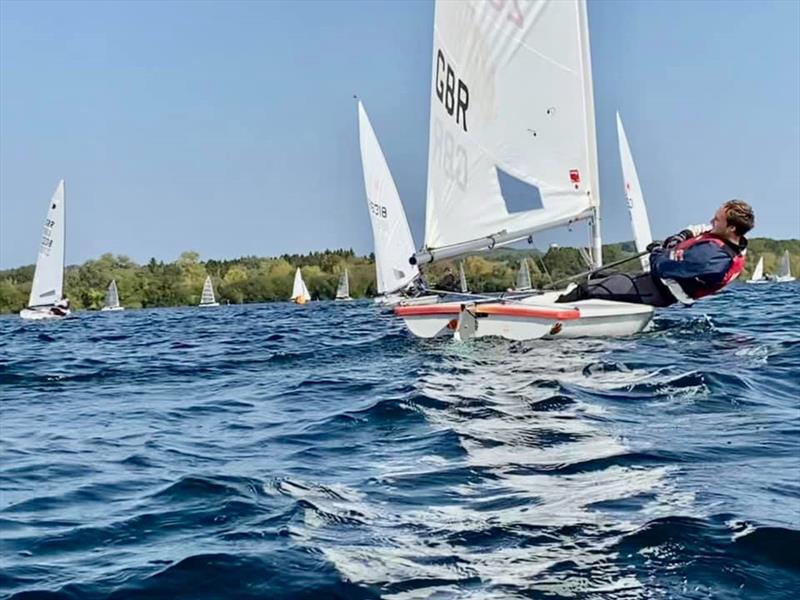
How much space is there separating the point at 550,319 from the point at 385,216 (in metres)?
23.0

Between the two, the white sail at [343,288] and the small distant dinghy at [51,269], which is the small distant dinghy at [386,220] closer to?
the small distant dinghy at [51,269]

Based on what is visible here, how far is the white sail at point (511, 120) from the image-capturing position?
1378 cm

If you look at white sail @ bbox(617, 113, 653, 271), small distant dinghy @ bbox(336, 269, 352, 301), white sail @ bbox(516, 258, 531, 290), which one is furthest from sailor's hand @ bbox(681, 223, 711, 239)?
small distant dinghy @ bbox(336, 269, 352, 301)

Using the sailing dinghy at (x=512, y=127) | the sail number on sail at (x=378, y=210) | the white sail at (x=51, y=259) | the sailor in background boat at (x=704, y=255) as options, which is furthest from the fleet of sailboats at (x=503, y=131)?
the white sail at (x=51, y=259)

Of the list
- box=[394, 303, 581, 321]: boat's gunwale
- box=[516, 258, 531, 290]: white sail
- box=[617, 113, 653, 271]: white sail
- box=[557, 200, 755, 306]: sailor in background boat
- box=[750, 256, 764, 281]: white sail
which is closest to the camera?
box=[557, 200, 755, 306]: sailor in background boat

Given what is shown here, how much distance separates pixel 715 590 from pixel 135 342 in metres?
18.4

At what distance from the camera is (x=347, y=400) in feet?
27.0

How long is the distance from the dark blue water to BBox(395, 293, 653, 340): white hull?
139cm

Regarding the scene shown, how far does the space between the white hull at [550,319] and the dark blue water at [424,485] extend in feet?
4.57

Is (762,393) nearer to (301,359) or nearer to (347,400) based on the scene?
(347,400)

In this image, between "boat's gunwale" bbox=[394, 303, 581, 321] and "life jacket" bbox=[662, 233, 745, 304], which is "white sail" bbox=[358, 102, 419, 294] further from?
"life jacket" bbox=[662, 233, 745, 304]

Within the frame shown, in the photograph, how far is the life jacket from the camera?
397 inches

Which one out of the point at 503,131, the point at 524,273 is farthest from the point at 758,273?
the point at 503,131

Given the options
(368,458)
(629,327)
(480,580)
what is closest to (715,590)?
(480,580)
